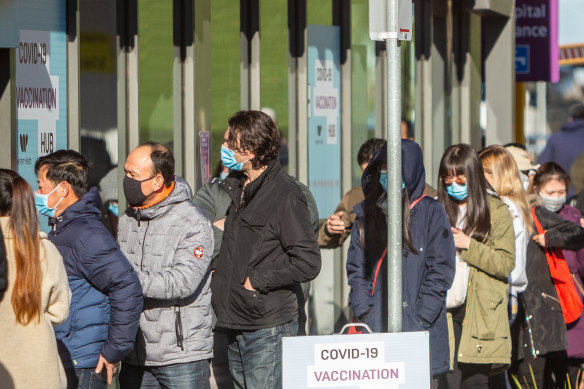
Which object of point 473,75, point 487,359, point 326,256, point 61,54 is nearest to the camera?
point 487,359

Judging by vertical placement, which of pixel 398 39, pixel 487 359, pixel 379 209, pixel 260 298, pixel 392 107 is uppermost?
pixel 398 39

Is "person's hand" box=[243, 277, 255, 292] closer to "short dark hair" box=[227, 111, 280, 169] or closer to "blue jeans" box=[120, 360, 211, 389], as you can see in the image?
"blue jeans" box=[120, 360, 211, 389]

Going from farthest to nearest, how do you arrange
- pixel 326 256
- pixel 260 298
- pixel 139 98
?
1. pixel 326 256
2. pixel 139 98
3. pixel 260 298

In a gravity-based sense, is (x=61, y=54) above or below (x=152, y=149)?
above

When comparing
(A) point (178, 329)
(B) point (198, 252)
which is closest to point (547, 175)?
(B) point (198, 252)

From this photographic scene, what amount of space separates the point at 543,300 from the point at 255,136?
337 cm

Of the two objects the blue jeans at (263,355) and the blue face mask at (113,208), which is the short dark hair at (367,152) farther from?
the blue jeans at (263,355)

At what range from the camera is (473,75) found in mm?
14461

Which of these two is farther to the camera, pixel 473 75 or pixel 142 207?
pixel 473 75

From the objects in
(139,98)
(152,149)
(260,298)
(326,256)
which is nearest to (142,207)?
(152,149)

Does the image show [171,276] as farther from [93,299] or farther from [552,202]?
[552,202]

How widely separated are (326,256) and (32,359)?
21.1ft

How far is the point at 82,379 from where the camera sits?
5.07m

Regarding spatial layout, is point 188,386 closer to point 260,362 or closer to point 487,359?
point 260,362
